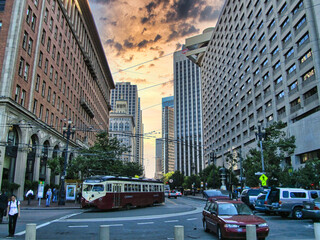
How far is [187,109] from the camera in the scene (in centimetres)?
19412

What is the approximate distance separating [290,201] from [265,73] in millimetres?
40842

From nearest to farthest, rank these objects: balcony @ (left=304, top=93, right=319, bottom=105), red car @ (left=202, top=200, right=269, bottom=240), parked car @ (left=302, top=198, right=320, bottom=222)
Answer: red car @ (left=202, top=200, right=269, bottom=240), parked car @ (left=302, top=198, right=320, bottom=222), balcony @ (left=304, top=93, right=319, bottom=105)

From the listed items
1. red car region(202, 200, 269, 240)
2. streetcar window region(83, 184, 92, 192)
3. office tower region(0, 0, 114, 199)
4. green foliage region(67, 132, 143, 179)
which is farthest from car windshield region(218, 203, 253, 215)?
green foliage region(67, 132, 143, 179)

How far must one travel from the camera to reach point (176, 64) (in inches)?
7776

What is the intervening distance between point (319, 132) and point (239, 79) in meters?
35.5

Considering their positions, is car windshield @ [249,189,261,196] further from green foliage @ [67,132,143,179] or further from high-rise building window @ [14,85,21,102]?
high-rise building window @ [14,85,21,102]

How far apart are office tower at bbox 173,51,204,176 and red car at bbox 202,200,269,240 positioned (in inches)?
6941

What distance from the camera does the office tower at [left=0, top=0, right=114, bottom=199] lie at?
1238 inches

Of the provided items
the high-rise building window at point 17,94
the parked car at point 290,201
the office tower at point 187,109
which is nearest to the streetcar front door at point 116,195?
the parked car at point 290,201

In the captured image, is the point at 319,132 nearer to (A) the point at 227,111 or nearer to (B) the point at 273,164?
(B) the point at 273,164

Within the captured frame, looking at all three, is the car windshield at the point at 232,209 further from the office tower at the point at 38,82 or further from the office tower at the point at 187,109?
the office tower at the point at 187,109

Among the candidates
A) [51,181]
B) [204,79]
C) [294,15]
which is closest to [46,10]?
[51,181]

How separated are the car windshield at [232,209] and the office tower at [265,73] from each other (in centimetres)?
2111

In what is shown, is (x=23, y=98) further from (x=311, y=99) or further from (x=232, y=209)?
(x=311, y=99)
